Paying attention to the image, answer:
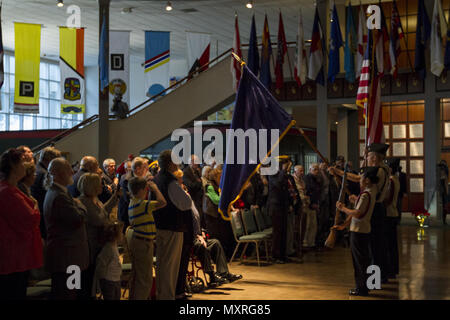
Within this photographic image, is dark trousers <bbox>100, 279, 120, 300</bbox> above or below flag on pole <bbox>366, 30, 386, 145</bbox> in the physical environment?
below

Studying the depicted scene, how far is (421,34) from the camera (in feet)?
49.9

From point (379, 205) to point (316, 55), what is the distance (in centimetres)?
927

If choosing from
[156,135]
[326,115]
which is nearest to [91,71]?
[156,135]

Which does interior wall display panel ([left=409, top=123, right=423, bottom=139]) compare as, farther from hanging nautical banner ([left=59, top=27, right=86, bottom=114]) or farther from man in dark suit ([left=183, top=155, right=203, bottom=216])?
man in dark suit ([left=183, top=155, right=203, bottom=216])

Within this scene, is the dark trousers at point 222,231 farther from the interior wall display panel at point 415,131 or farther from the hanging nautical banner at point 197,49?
the interior wall display panel at point 415,131

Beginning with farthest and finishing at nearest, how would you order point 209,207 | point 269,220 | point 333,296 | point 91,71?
point 91,71, point 269,220, point 209,207, point 333,296

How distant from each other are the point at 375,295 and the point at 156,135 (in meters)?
11.4

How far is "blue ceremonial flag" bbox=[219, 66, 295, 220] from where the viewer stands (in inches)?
249

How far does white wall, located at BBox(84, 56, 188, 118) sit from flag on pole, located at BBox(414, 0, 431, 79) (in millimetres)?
16423

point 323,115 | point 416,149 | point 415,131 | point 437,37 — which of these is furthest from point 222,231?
point 415,131

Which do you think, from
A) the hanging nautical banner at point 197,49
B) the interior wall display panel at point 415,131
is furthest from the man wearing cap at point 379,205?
the interior wall display panel at point 415,131

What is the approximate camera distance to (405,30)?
17.5 meters

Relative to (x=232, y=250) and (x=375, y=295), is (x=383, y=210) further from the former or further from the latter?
(x=232, y=250)

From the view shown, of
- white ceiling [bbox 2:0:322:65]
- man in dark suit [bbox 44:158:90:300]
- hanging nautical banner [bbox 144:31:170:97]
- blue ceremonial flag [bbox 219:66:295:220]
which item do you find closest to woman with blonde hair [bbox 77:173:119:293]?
man in dark suit [bbox 44:158:90:300]
